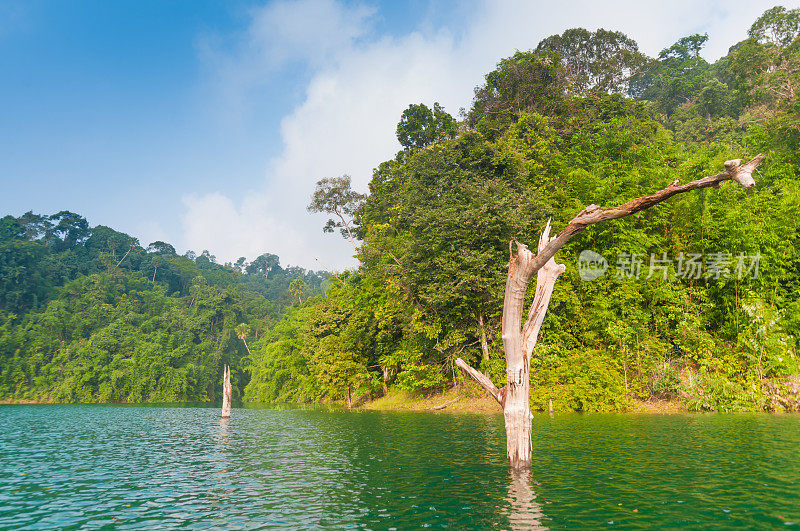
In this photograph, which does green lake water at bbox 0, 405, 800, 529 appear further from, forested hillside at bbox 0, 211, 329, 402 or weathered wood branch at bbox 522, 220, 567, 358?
forested hillside at bbox 0, 211, 329, 402

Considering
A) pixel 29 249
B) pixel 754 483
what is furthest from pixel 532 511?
pixel 29 249

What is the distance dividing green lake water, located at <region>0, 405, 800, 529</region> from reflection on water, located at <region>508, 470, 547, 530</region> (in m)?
0.04

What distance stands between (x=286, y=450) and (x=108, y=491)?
26.5ft

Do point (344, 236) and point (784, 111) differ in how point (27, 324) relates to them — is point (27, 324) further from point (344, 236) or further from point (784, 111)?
point (784, 111)

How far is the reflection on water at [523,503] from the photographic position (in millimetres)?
8500

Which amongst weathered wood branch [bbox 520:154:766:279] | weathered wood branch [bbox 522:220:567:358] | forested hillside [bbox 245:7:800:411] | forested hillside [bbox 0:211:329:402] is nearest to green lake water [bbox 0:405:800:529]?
weathered wood branch [bbox 522:220:567:358]

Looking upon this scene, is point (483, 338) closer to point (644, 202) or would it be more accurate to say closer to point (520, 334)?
point (520, 334)

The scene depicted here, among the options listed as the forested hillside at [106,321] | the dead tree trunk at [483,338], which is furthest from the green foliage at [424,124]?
the forested hillside at [106,321]

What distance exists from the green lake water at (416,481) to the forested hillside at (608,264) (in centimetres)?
908

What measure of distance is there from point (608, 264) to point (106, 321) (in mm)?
91909

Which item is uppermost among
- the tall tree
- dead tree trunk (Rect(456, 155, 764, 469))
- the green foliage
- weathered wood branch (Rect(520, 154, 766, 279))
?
the tall tree

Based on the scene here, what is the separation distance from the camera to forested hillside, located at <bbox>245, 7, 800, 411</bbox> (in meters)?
29.8

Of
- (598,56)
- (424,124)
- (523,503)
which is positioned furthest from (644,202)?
(598,56)

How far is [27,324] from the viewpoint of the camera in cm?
8325
